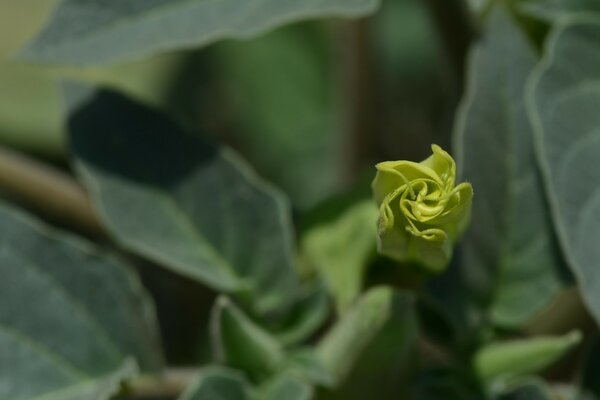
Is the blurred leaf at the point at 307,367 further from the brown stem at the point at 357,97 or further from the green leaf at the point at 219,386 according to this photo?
the brown stem at the point at 357,97

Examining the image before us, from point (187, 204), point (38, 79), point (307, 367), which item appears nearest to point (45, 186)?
point (187, 204)

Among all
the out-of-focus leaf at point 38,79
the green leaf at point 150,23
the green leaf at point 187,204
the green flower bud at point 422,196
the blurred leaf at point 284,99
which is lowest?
the blurred leaf at point 284,99

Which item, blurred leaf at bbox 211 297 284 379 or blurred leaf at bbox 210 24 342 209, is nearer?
blurred leaf at bbox 211 297 284 379

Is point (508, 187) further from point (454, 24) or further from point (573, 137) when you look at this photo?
point (454, 24)

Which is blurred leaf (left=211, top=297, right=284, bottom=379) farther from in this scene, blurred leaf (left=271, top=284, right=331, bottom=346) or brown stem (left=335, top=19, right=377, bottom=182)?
brown stem (left=335, top=19, right=377, bottom=182)

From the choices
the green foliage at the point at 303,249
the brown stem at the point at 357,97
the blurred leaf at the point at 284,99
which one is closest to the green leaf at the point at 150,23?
the green foliage at the point at 303,249

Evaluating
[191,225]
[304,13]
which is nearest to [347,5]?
[304,13]

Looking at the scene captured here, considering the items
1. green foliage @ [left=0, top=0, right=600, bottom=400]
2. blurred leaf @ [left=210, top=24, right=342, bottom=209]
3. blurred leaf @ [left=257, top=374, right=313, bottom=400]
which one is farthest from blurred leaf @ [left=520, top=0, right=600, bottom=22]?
blurred leaf @ [left=210, top=24, right=342, bottom=209]
